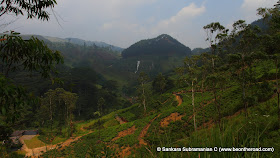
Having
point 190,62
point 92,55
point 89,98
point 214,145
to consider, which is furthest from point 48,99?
point 92,55

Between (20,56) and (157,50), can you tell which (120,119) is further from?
(157,50)

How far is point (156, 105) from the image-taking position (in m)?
30.1

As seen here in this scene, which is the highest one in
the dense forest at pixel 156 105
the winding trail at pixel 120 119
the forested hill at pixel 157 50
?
the forested hill at pixel 157 50

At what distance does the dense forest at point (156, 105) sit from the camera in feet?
6.77

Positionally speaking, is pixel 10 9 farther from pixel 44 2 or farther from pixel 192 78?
pixel 192 78

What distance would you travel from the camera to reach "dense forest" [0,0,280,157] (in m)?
2.06

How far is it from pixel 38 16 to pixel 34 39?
149 cm

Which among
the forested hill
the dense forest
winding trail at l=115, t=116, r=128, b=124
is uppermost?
the forested hill

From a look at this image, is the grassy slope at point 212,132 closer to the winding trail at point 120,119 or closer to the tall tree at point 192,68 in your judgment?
the winding trail at point 120,119

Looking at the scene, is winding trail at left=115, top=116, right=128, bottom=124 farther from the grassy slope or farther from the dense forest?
the grassy slope

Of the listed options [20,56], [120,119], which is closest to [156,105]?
[120,119]

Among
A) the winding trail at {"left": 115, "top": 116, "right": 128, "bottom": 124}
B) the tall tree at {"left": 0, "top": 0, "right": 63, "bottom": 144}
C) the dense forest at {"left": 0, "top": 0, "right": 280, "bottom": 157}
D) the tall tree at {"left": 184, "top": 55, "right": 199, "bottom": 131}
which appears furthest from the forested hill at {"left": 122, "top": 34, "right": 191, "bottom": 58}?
the tall tree at {"left": 0, "top": 0, "right": 63, "bottom": 144}

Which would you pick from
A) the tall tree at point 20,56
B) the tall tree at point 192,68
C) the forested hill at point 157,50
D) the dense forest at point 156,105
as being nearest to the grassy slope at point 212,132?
the dense forest at point 156,105

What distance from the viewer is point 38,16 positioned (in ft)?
13.3
